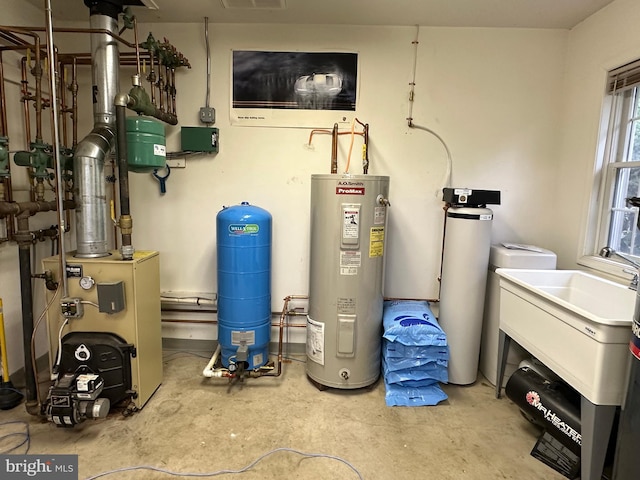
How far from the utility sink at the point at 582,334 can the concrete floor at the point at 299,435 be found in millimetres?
403

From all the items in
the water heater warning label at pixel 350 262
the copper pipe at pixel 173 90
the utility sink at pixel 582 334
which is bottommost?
the utility sink at pixel 582 334

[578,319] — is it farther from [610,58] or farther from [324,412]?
[610,58]

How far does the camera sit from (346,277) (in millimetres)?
2242

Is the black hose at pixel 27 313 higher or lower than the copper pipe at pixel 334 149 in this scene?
lower

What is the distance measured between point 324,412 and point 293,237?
125cm

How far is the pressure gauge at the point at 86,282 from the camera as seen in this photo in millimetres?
1931

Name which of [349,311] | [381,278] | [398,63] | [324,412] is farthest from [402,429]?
[398,63]

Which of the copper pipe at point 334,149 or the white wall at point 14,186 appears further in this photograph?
the copper pipe at point 334,149

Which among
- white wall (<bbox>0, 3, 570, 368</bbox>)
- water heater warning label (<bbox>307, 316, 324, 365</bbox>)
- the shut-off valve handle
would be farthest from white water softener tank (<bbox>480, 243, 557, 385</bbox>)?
the shut-off valve handle

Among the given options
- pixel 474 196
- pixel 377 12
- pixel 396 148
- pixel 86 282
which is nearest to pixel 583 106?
pixel 474 196

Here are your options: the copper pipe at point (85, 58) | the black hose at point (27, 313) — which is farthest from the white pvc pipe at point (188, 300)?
the copper pipe at point (85, 58)

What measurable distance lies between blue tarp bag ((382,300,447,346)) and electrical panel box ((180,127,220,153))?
5.80ft

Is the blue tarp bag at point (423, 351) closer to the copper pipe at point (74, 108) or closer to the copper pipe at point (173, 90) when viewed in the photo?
the copper pipe at point (173, 90)

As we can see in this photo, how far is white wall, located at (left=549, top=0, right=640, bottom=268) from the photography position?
6.98 ft
